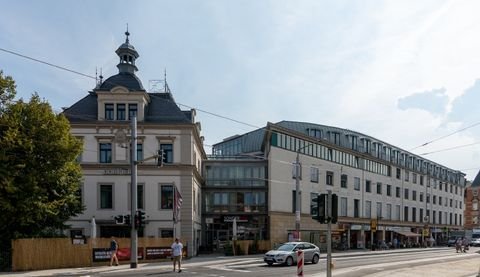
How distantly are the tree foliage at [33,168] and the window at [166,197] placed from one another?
10.6 meters

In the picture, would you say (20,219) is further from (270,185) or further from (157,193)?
(270,185)

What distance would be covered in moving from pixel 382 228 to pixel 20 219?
57.2 m

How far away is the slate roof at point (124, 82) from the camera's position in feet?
147

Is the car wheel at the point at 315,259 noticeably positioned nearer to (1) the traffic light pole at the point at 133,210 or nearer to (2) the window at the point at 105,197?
(1) the traffic light pole at the point at 133,210

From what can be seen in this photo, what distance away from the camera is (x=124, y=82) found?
45469 mm

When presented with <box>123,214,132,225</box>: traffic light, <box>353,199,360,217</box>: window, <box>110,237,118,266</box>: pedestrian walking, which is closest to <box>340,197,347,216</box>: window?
<box>353,199,360,217</box>: window

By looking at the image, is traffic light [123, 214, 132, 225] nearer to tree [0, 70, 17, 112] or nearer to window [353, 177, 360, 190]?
tree [0, 70, 17, 112]

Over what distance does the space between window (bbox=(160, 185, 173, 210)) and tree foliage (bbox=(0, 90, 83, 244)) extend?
10.6 metres

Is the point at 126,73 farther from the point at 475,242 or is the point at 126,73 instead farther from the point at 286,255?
the point at 475,242

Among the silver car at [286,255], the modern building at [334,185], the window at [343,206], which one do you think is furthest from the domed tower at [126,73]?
the window at [343,206]

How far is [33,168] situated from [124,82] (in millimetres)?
15840

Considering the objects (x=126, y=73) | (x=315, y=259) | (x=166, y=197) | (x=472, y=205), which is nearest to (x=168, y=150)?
(x=166, y=197)

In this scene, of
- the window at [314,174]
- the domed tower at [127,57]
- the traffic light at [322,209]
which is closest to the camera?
the traffic light at [322,209]

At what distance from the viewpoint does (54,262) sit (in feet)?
98.9
